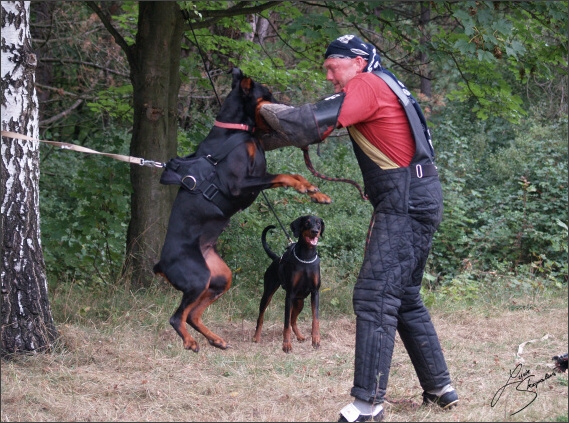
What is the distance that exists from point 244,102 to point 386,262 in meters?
1.17

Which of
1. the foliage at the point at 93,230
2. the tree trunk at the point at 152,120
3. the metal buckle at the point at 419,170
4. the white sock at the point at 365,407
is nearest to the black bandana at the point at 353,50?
the metal buckle at the point at 419,170

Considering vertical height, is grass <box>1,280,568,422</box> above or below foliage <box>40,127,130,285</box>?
below

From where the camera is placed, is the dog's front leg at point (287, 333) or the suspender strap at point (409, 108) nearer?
the suspender strap at point (409, 108)

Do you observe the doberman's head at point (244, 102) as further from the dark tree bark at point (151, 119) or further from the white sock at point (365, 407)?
the dark tree bark at point (151, 119)

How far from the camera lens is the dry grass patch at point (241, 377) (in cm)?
434

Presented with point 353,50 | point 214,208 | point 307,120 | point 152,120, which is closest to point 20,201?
point 214,208

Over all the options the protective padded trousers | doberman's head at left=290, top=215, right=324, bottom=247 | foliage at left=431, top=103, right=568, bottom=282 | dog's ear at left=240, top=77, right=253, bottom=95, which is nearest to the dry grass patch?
the protective padded trousers

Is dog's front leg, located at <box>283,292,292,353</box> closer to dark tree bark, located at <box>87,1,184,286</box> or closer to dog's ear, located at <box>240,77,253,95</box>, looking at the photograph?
dark tree bark, located at <box>87,1,184,286</box>

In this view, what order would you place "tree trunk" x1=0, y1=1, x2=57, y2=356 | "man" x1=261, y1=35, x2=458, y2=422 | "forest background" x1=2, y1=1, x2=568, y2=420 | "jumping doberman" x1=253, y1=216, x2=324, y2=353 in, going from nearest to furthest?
1. "man" x1=261, y1=35, x2=458, y2=422
2. "tree trunk" x1=0, y1=1, x2=57, y2=356
3. "jumping doberman" x1=253, y1=216, x2=324, y2=353
4. "forest background" x1=2, y1=1, x2=568, y2=420

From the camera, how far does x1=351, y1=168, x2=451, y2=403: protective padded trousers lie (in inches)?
159

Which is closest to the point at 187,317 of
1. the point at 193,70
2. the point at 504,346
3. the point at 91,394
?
the point at 91,394

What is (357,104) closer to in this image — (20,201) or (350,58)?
(350,58)

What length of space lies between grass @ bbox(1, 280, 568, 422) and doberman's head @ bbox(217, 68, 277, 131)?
169 centimetres

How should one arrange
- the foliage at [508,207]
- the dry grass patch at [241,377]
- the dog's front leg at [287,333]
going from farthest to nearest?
the foliage at [508,207]
the dog's front leg at [287,333]
the dry grass patch at [241,377]
